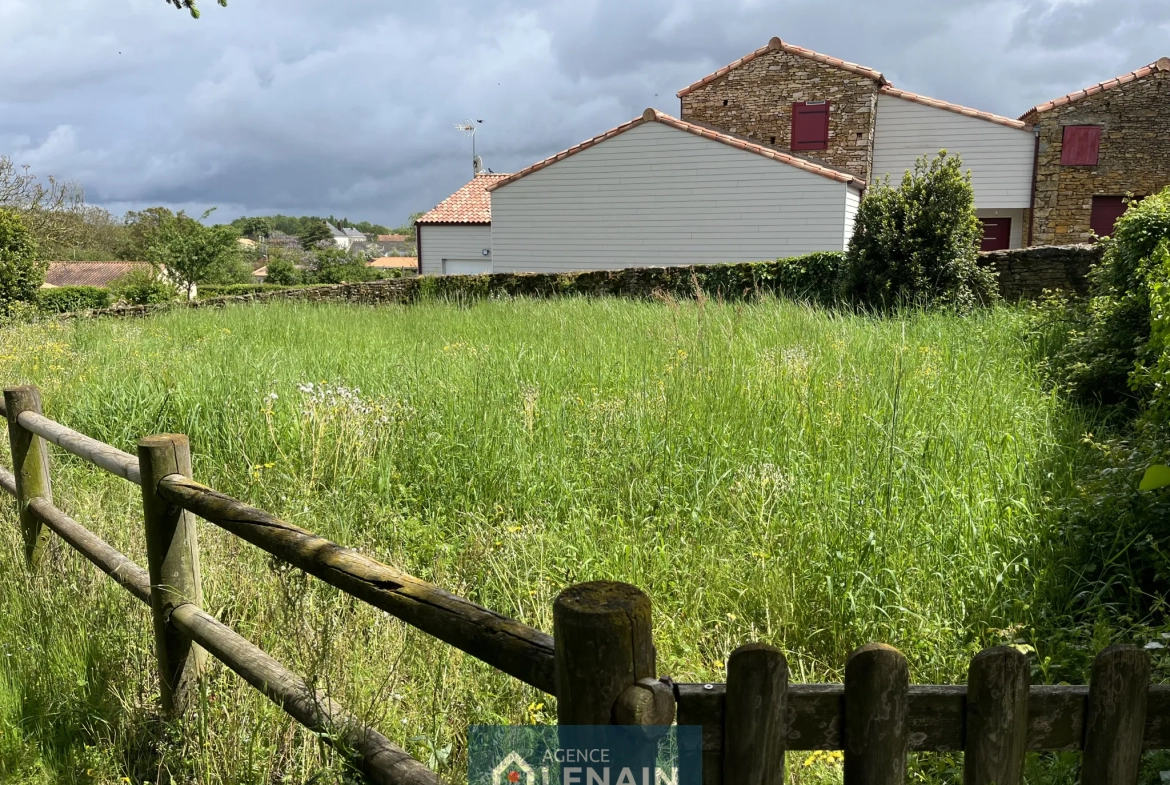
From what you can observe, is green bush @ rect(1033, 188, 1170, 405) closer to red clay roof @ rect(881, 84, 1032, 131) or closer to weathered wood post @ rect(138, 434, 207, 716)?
weathered wood post @ rect(138, 434, 207, 716)

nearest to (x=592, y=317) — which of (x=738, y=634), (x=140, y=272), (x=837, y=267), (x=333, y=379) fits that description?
(x=333, y=379)

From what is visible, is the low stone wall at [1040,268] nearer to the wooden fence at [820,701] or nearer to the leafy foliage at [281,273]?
the wooden fence at [820,701]

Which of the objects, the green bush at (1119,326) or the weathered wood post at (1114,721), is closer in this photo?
the weathered wood post at (1114,721)

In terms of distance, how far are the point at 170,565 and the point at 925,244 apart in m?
12.1

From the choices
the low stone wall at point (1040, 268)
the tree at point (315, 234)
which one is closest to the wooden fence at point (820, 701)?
the low stone wall at point (1040, 268)

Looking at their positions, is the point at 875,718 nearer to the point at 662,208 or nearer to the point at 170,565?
the point at 170,565

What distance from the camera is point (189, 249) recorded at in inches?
1483

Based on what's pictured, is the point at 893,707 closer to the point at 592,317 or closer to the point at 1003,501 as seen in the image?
the point at 1003,501

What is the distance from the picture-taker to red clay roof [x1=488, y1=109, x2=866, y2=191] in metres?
19.3

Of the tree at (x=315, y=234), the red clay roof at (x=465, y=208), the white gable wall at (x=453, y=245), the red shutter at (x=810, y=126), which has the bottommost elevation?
the white gable wall at (x=453, y=245)

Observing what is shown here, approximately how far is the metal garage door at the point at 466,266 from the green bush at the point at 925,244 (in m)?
18.8

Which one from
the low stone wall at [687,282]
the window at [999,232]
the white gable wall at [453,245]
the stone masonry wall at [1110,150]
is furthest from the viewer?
the white gable wall at [453,245]

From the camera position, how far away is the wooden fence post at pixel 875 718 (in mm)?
1305

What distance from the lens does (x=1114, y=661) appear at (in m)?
1.34
